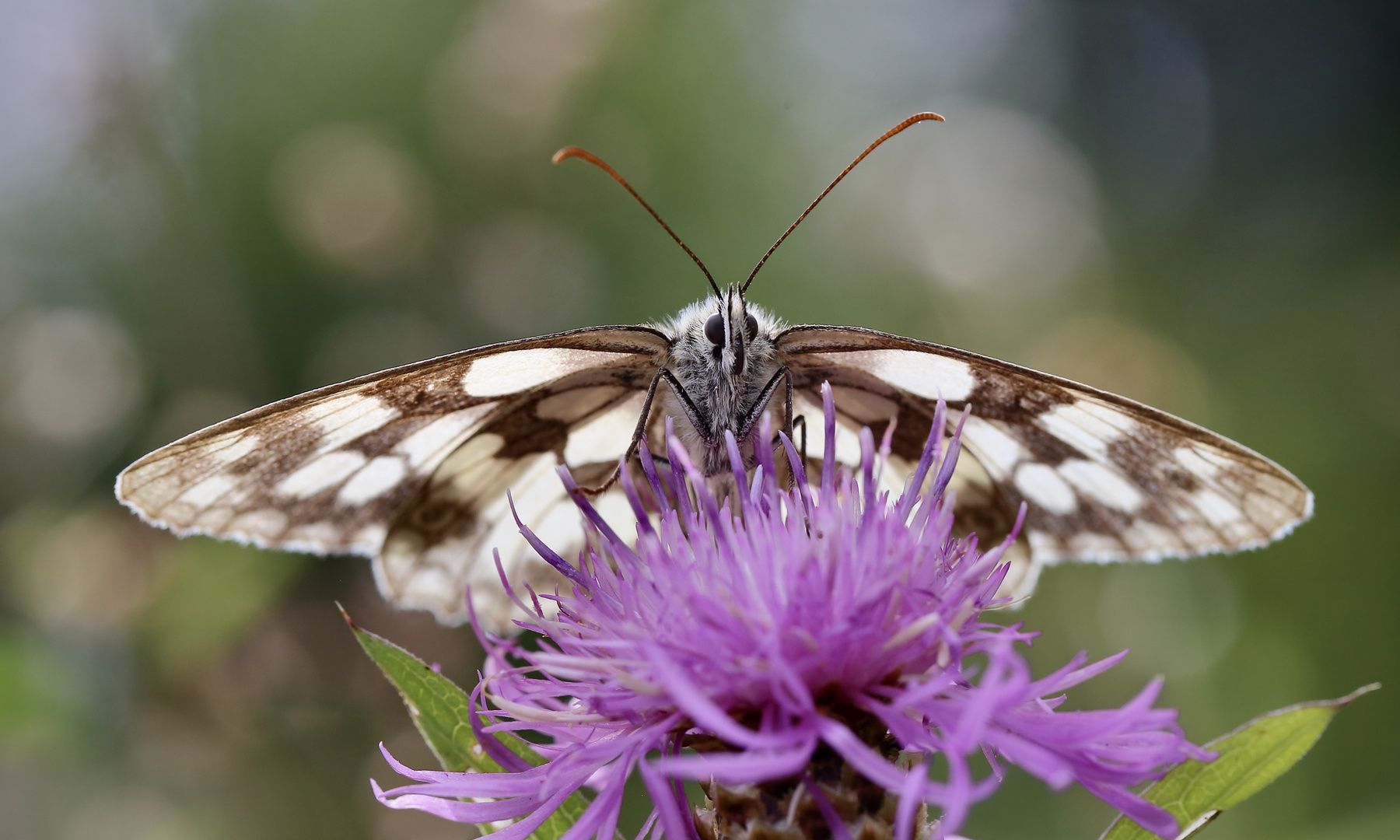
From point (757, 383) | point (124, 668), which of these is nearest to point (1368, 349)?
point (757, 383)

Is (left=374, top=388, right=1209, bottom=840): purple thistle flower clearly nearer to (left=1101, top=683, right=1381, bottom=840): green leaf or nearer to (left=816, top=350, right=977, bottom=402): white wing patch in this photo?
(left=1101, top=683, right=1381, bottom=840): green leaf

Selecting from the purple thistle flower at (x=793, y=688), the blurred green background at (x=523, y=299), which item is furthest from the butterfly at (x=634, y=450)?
the blurred green background at (x=523, y=299)

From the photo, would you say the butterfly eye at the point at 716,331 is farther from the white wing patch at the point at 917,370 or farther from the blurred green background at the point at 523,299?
the blurred green background at the point at 523,299

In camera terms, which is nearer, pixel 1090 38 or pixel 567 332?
pixel 567 332

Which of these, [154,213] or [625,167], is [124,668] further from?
[625,167]

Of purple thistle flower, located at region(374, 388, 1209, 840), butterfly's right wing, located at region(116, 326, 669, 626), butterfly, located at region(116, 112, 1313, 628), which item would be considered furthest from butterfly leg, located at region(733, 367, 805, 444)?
purple thistle flower, located at region(374, 388, 1209, 840)

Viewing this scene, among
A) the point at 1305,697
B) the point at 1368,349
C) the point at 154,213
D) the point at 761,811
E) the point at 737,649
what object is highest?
the point at 1368,349

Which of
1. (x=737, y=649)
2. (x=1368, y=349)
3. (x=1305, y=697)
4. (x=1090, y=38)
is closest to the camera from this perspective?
(x=737, y=649)
